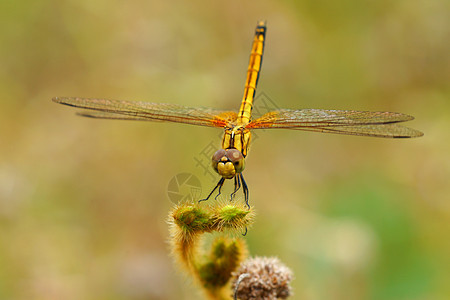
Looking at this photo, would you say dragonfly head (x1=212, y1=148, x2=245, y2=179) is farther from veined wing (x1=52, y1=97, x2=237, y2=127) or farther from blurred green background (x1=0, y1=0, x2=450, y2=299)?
blurred green background (x1=0, y1=0, x2=450, y2=299)

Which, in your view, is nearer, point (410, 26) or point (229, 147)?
point (229, 147)

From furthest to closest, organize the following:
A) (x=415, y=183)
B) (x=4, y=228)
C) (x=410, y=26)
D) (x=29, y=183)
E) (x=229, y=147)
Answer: (x=410, y=26) < (x=415, y=183) < (x=29, y=183) < (x=4, y=228) < (x=229, y=147)

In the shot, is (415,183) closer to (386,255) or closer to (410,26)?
(386,255)

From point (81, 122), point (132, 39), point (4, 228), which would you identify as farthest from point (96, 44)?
point (4, 228)

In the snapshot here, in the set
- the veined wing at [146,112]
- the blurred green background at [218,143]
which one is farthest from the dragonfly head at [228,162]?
the blurred green background at [218,143]

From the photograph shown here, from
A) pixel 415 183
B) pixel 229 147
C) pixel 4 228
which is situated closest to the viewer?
pixel 229 147

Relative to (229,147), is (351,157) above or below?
above

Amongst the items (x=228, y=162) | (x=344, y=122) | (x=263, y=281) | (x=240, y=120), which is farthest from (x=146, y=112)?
(x=263, y=281)

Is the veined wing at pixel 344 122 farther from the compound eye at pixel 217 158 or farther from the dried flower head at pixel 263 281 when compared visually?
the dried flower head at pixel 263 281
